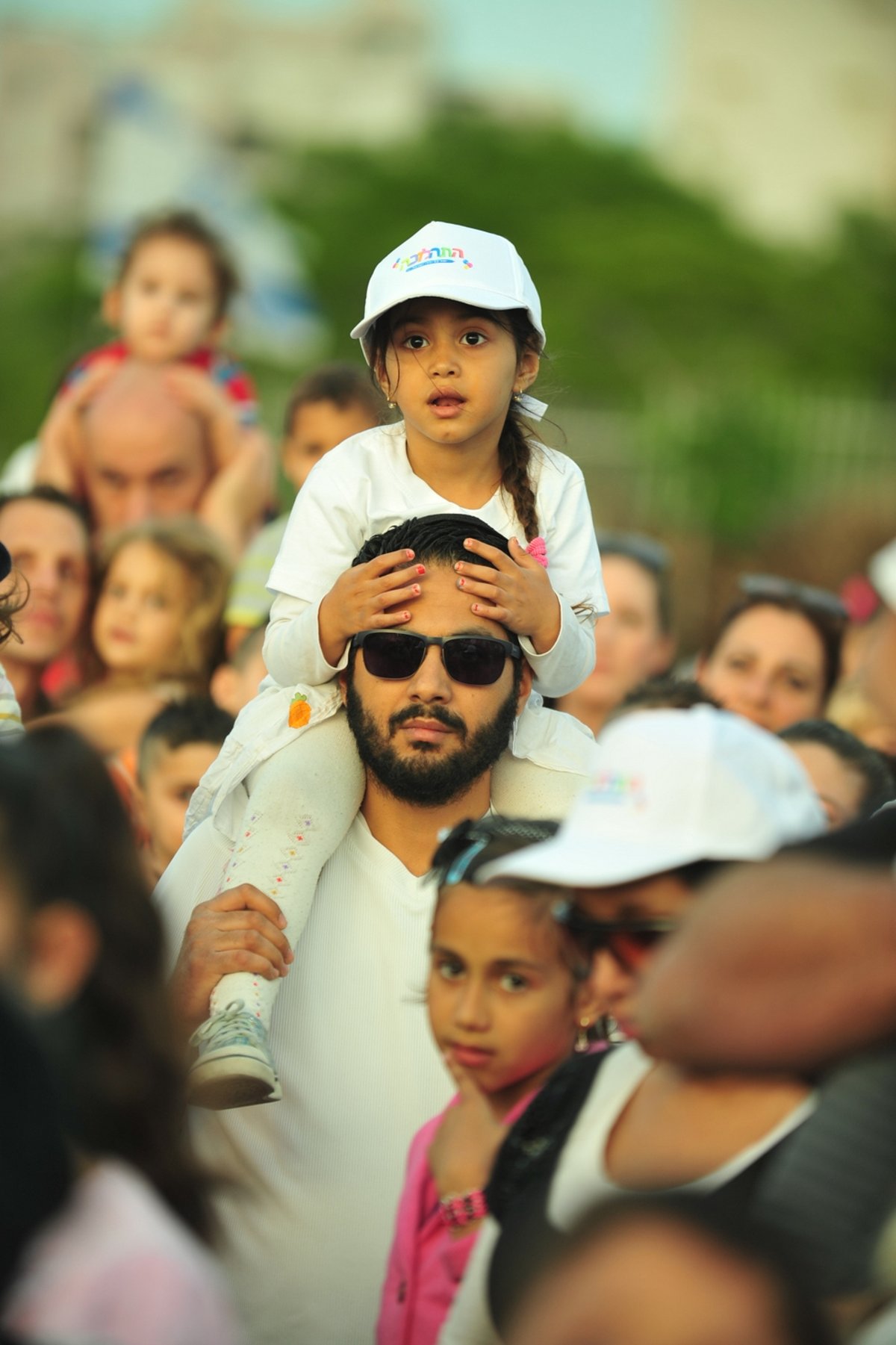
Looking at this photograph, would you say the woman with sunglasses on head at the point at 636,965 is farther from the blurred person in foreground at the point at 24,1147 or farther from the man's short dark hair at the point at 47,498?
the man's short dark hair at the point at 47,498

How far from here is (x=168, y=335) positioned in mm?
8539

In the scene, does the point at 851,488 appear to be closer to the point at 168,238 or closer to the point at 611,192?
the point at 168,238

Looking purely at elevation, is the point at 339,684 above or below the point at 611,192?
below

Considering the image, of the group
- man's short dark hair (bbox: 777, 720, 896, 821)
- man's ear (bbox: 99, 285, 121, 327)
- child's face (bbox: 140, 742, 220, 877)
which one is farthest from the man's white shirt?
man's ear (bbox: 99, 285, 121, 327)

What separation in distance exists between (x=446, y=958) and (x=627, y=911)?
0.53 m

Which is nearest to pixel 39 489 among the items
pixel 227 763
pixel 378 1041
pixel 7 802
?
pixel 227 763

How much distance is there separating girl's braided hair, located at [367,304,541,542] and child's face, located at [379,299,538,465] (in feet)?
0.07

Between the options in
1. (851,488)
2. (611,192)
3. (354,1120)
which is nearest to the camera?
(354,1120)

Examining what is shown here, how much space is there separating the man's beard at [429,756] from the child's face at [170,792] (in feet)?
5.89

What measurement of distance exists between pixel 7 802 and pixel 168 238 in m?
6.23

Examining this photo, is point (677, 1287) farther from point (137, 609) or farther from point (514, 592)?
point (137, 609)

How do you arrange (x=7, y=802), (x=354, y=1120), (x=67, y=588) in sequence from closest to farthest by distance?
(x=7, y=802)
(x=354, y=1120)
(x=67, y=588)

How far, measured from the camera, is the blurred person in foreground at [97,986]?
2.69 m

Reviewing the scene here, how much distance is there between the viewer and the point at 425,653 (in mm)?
4188
